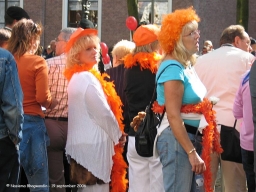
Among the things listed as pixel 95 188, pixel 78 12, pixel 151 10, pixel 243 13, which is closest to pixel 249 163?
pixel 95 188

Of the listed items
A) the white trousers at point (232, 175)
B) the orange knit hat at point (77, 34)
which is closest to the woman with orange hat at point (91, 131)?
the orange knit hat at point (77, 34)

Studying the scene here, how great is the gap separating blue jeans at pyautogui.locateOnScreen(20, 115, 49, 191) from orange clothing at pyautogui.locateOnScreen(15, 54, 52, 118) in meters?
0.11

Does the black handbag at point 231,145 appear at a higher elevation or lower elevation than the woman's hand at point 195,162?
lower

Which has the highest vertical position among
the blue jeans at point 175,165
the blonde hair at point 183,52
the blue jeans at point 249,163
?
the blonde hair at point 183,52

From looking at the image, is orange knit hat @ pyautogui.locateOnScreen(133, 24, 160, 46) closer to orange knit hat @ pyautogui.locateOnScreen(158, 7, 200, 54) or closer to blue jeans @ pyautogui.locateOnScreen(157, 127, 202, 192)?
orange knit hat @ pyautogui.locateOnScreen(158, 7, 200, 54)

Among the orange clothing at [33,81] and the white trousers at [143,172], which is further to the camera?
the white trousers at [143,172]

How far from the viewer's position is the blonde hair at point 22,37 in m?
5.23

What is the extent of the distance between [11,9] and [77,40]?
1702mm

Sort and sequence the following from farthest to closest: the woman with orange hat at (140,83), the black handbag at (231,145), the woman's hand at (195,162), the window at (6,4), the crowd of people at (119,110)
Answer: the window at (6,4), the black handbag at (231,145), the woman with orange hat at (140,83), the crowd of people at (119,110), the woman's hand at (195,162)

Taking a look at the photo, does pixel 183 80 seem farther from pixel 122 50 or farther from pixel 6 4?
pixel 6 4

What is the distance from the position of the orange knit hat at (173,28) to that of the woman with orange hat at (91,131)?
Answer: 1.12 m

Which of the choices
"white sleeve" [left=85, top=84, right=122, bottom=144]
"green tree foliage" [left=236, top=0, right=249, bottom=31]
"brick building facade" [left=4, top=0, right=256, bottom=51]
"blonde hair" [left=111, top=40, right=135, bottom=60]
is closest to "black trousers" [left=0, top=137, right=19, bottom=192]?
"white sleeve" [left=85, top=84, right=122, bottom=144]

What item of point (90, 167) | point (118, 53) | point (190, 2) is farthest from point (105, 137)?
point (190, 2)

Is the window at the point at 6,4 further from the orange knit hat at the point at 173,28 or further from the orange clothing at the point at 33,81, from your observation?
the orange knit hat at the point at 173,28
